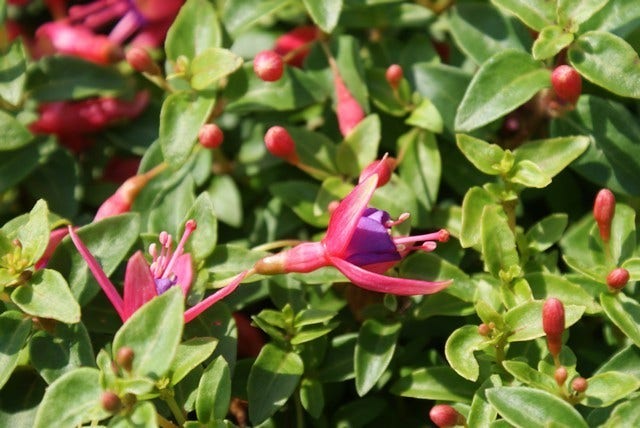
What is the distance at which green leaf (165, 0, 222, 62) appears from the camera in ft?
4.59

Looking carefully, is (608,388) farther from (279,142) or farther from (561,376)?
(279,142)

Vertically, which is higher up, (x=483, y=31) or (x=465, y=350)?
(x=483, y=31)

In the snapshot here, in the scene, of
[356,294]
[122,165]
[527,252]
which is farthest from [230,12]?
[527,252]

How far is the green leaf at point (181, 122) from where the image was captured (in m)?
1.30

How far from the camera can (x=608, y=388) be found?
1.06 metres

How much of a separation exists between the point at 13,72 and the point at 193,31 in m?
0.28

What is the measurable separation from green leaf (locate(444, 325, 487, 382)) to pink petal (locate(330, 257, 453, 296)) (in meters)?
0.08

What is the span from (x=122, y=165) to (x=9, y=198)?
198 millimetres

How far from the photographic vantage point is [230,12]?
145 cm

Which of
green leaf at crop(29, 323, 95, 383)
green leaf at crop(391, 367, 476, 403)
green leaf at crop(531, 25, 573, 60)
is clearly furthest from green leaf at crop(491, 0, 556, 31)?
green leaf at crop(29, 323, 95, 383)

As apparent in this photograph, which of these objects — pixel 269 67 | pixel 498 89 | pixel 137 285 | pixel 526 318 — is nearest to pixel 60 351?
pixel 137 285

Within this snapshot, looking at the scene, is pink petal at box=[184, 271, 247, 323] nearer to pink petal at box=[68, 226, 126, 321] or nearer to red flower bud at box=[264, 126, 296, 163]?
pink petal at box=[68, 226, 126, 321]

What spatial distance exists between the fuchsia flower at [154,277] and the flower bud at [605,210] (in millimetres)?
450

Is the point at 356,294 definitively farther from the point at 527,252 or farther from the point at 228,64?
the point at 228,64
